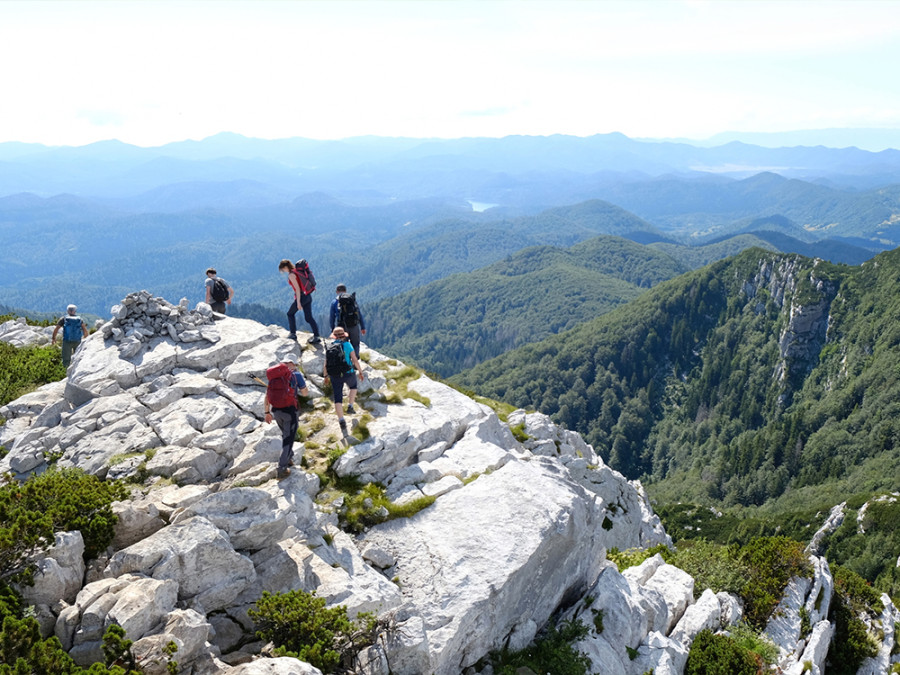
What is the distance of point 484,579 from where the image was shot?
1424cm

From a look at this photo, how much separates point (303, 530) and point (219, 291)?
52.4 ft

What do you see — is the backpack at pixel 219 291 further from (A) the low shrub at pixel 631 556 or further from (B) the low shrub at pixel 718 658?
(B) the low shrub at pixel 718 658

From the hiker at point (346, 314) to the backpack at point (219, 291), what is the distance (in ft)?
24.8

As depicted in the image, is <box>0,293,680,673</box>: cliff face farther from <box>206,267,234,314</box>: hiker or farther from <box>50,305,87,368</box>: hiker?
<box>50,305,87,368</box>: hiker

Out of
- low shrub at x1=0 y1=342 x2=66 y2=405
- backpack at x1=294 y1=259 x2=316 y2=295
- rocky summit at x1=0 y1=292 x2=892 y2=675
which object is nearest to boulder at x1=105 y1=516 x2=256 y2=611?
rocky summit at x1=0 y1=292 x2=892 y2=675

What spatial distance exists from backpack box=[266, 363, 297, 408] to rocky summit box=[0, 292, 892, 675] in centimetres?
188

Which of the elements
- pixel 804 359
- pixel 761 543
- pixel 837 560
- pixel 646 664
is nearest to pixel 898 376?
pixel 804 359

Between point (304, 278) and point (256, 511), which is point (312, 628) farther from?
point (304, 278)

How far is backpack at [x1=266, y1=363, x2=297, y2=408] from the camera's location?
1605 cm

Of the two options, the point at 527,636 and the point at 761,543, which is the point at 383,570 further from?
the point at 761,543

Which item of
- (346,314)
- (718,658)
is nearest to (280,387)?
(346,314)

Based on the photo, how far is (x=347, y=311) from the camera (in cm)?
2203

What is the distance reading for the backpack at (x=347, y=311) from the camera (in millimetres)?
21797

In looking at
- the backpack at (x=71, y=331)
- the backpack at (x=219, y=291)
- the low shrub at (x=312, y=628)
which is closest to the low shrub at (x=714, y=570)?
the low shrub at (x=312, y=628)
